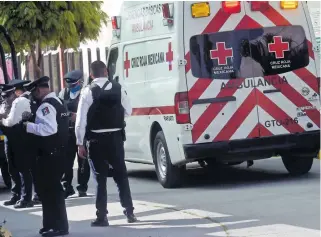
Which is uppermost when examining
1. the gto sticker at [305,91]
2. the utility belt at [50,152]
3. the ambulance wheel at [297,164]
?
the gto sticker at [305,91]

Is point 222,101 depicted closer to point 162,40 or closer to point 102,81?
point 162,40

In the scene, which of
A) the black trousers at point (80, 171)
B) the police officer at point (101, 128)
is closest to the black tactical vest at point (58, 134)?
the police officer at point (101, 128)

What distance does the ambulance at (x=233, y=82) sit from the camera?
42.9 feet

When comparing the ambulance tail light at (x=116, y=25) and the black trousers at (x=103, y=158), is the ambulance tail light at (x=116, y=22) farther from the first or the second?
the black trousers at (x=103, y=158)

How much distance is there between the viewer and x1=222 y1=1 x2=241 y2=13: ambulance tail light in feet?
43.2

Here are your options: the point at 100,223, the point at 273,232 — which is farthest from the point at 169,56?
the point at 273,232

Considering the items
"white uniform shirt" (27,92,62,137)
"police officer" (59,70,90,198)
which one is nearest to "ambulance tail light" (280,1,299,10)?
"police officer" (59,70,90,198)

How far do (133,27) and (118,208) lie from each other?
11.6 feet

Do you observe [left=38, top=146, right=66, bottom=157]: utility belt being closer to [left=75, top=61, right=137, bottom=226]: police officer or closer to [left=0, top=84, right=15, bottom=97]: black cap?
[left=75, top=61, right=137, bottom=226]: police officer

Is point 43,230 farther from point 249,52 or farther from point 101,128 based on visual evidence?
point 249,52

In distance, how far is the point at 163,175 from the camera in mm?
13797

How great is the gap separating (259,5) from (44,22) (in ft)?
33.1

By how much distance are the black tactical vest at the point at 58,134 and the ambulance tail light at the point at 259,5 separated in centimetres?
403

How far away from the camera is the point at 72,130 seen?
42.6ft
